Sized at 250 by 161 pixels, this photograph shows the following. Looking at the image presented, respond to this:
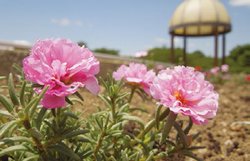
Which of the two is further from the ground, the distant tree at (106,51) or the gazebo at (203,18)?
the gazebo at (203,18)

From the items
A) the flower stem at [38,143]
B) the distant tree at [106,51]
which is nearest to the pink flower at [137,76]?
the flower stem at [38,143]

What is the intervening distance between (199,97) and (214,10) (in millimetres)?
10681

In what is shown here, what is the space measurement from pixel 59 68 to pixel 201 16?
34.6 ft

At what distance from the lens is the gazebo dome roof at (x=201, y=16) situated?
11305 millimetres

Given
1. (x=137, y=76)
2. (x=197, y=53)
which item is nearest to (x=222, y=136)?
(x=137, y=76)

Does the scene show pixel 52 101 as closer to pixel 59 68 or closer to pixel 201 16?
pixel 59 68

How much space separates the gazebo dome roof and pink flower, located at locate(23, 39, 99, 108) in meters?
10.4

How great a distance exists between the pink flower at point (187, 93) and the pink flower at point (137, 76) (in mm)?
509

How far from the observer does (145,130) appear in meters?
1.73

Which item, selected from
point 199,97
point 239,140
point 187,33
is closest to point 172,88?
point 199,97

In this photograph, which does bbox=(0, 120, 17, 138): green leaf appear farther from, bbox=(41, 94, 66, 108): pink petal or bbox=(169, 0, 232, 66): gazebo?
bbox=(169, 0, 232, 66): gazebo

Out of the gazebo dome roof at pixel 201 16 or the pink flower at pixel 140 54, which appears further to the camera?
the gazebo dome roof at pixel 201 16

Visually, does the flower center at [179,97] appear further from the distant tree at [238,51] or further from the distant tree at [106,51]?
the distant tree at [238,51]

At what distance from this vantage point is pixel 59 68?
1.18m
